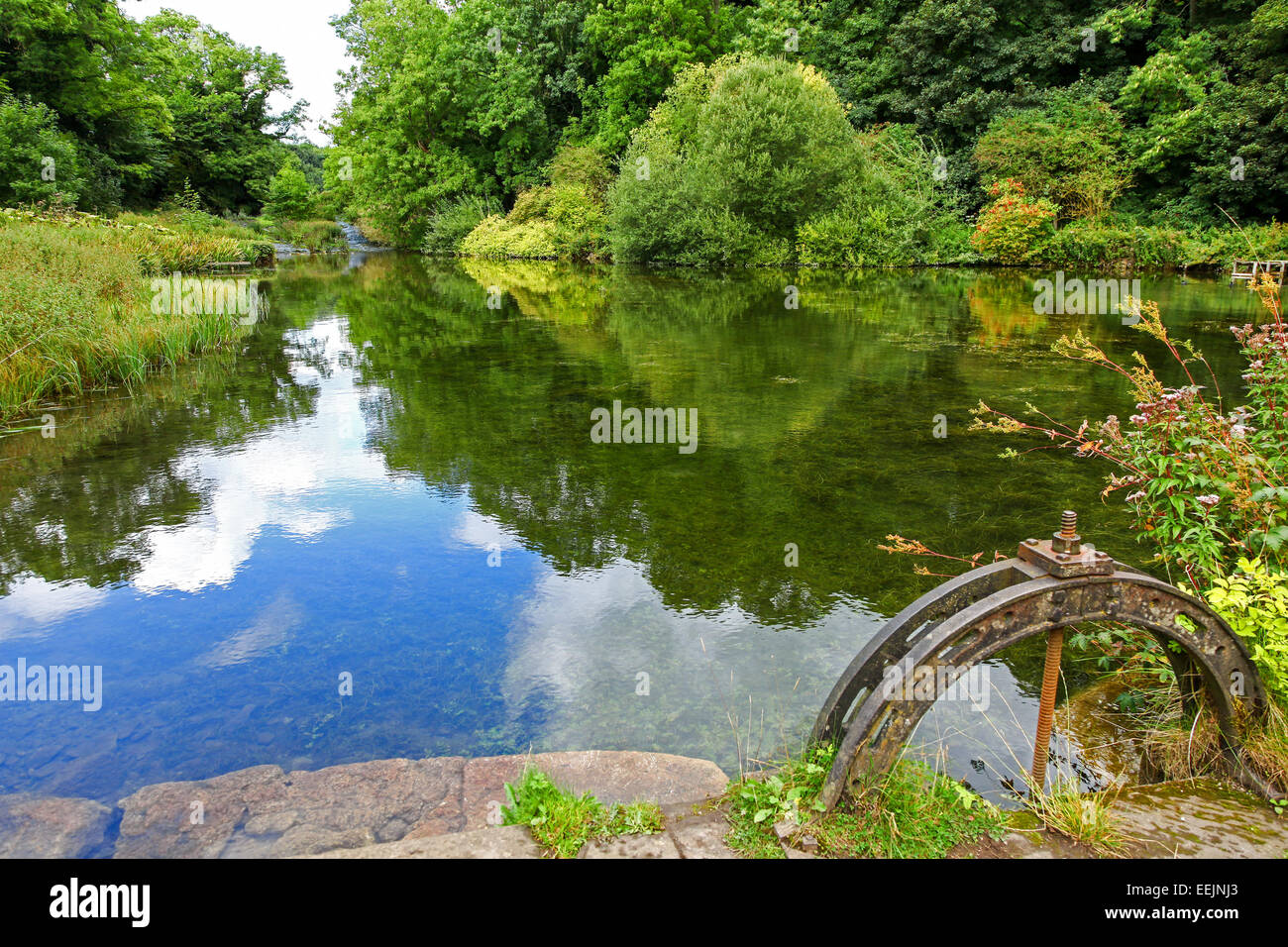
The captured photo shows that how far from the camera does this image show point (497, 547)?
559 cm

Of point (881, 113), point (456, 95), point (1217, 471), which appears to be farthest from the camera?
point (456, 95)

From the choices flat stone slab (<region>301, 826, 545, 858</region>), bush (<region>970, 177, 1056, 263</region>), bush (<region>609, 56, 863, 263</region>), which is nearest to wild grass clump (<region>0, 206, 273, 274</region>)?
bush (<region>609, 56, 863, 263</region>)

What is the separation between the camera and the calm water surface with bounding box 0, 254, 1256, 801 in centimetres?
364

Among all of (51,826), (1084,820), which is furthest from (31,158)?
(1084,820)

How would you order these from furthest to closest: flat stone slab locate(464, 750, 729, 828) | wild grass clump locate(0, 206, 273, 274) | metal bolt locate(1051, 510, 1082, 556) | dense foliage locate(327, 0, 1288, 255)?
dense foliage locate(327, 0, 1288, 255) < wild grass clump locate(0, 206, 273, 274) < flat stone slab locate(464, 750, 729, 828) < metal bolt locate(1051, 510, 1082, 556)

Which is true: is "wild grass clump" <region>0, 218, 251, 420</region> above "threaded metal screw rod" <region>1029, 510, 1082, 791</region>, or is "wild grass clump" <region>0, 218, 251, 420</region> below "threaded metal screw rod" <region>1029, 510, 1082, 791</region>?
above

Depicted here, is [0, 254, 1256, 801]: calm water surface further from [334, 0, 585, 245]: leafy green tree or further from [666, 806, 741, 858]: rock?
[334, 0, 585, 245]: leafy green tree

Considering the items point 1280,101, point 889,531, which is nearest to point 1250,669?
point 889,531

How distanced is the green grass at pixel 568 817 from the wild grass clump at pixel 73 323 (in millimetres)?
8735

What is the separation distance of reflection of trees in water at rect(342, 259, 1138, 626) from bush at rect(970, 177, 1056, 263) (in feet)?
35.2

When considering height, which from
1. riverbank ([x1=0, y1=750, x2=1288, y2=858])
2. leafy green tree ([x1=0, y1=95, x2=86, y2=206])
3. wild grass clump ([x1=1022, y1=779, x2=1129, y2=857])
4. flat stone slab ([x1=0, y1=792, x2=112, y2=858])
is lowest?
flat stone slab ([x1=0, y1=792, x2=112, y2=858])

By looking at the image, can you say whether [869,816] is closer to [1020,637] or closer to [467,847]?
[1020,637]

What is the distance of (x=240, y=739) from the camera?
11.7 feet

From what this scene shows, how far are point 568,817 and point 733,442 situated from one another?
216 inches
